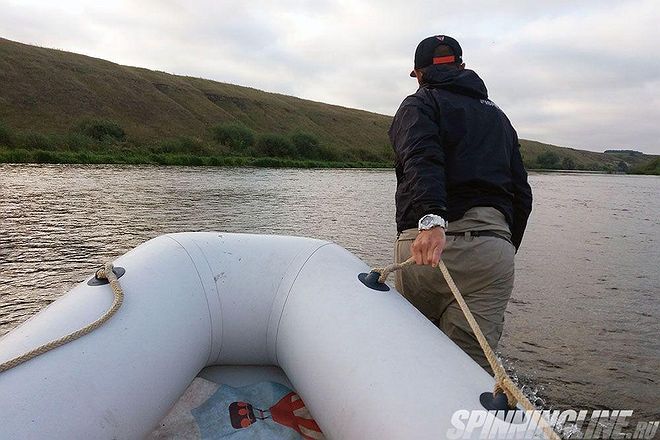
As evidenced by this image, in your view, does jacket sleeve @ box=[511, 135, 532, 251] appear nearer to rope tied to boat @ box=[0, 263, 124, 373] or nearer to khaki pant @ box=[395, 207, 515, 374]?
khaki pant @ box=[395, 207, 515, 374]

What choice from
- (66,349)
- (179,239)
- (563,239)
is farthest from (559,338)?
(563,239)

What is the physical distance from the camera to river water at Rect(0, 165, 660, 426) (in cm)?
468

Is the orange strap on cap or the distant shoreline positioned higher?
the orange strap on cap

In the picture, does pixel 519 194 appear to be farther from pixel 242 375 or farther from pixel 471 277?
pixel 242 375

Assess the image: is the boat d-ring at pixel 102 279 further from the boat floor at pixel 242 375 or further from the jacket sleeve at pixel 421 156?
the jacket sleeve at pixel 421 156

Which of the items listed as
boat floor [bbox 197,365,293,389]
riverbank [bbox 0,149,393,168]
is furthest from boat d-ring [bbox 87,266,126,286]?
riverbank [bbox 0,149,393,168]

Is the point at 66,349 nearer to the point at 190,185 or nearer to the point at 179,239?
the point at 179,239

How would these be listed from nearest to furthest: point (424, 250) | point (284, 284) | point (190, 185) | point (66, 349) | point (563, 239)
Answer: point (66, 349) → point (424, 250) → point (284, 284) → point (563, 239) → point (190, 185)

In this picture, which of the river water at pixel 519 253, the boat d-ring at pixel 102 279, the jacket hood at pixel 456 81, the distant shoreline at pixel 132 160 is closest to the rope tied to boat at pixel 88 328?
the boat d-ring at pixel 102 279

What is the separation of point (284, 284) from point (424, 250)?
0.91m

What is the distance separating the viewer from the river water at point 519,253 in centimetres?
468

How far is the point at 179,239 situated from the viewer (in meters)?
3.07

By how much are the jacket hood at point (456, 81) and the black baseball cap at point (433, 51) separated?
0.05 metres

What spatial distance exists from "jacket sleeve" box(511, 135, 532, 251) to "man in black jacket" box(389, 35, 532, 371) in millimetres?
113
